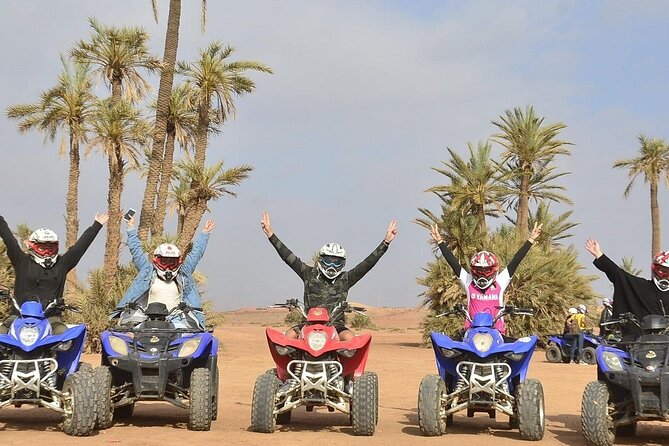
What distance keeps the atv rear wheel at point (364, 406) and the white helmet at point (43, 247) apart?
3.91 metres

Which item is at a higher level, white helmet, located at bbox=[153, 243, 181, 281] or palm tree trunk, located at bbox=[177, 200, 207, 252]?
palm tree trunk, located at bbox=[177, 200, 207, 252]

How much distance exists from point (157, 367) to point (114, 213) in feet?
83.0

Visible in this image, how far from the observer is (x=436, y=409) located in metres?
10.2

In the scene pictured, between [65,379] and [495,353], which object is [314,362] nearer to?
[495,353]

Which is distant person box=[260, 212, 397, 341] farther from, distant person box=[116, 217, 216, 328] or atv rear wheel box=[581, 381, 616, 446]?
atv rear wheel box=[581, 381, 616, 446]

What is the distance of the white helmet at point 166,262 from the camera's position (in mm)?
11203

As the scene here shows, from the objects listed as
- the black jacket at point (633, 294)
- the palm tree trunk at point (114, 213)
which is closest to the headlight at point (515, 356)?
the black jacket at point (633, 294)

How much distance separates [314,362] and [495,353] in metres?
1.97

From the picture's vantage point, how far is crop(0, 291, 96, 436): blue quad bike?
962cm

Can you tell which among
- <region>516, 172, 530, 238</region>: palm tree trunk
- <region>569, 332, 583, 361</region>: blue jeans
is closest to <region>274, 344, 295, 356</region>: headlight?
<region>569, 332, 583, 361</region>: blue jeans

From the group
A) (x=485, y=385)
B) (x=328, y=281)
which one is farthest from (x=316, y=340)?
(x=485, y=385)

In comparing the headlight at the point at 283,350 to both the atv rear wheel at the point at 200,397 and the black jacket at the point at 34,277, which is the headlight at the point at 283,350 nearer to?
the atv rear wheel at the point at 200,397

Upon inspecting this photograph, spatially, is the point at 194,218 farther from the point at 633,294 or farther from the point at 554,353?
the point at 633,294

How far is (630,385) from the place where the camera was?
937cm
